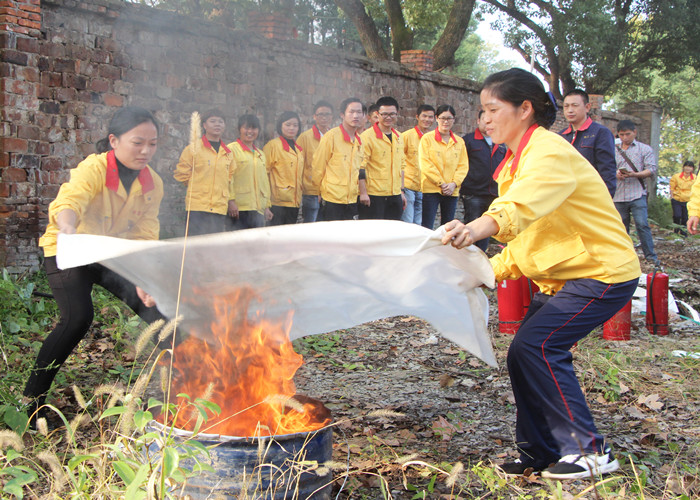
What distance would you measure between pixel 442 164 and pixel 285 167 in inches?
96.9

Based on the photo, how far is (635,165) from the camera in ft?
34.8

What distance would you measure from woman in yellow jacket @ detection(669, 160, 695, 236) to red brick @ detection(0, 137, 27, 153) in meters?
17.4

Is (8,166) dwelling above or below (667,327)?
above

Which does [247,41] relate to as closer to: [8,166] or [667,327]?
[8,166]

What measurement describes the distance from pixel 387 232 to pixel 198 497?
1.31 meters

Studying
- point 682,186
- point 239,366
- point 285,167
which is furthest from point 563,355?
point 682,186

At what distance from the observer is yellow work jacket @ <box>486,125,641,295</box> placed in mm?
2986

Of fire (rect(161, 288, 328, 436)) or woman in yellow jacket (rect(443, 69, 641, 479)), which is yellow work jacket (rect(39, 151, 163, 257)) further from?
woman in yellow jacket (rect(443, 69, 641, 479))

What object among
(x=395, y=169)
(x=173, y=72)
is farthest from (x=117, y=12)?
(x=395, y=169)

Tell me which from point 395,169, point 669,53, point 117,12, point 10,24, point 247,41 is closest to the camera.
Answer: point 10,24

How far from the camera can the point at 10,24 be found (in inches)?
286

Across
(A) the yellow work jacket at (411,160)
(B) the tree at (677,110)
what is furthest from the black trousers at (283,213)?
(B) the tree at (677,110)

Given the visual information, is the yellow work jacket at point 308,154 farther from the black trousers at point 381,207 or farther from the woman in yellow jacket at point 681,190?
the woman in yellow jacket at point 681,190

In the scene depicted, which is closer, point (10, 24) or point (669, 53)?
point (10, 24)
